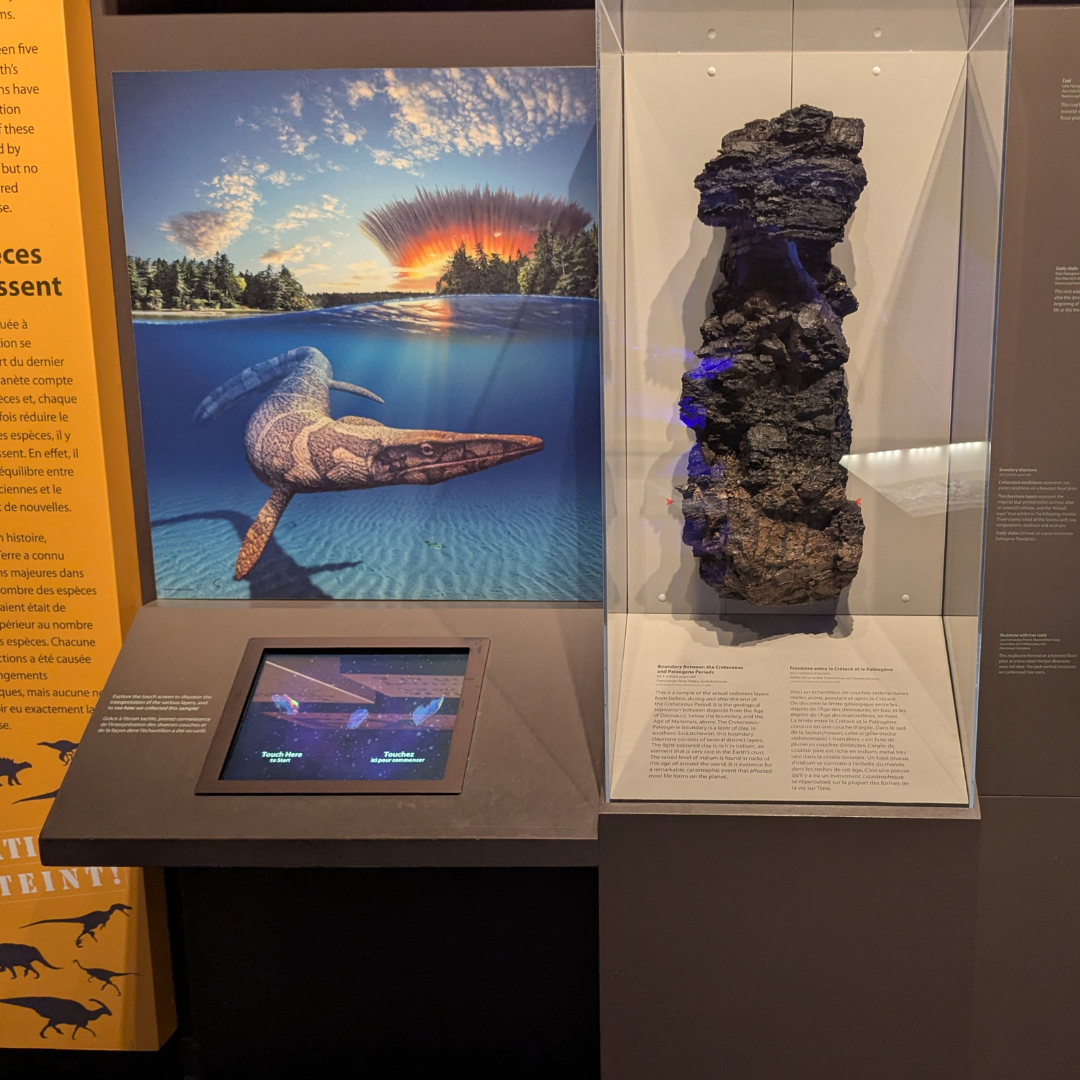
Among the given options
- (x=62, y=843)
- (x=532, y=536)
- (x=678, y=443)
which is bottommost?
(x=62, y=843)

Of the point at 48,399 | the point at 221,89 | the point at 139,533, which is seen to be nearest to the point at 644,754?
the point at 139,533

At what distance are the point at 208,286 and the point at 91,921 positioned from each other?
1.67 metres

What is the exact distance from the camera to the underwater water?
222 centimetres

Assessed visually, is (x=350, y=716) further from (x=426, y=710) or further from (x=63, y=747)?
(x=63, y=747)

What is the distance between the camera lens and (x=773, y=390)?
192cm

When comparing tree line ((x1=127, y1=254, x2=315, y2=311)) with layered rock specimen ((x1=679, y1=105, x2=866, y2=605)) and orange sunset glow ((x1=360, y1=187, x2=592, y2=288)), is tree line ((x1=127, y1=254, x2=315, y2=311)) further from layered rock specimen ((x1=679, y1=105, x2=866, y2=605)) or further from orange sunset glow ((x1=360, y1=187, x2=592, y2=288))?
layered rock specimen ((x1=679, y1=105, x2=866, y2=605))

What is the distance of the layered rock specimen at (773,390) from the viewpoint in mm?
1855

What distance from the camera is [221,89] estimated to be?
2.15 meters

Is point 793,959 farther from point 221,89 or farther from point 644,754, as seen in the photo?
point 221,89

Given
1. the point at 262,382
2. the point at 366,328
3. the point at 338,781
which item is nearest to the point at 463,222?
the point at 366,328

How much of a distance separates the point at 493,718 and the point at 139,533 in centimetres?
106

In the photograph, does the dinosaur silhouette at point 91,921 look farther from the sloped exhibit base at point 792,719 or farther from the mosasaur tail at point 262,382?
the sloped exhibit base at point 792,719

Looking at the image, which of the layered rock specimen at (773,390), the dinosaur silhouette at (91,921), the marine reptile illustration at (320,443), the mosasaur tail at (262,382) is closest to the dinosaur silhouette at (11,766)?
the dinosaur silhouette at (91,921)

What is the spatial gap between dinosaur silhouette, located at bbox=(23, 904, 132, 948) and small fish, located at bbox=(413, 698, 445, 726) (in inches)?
41.8
